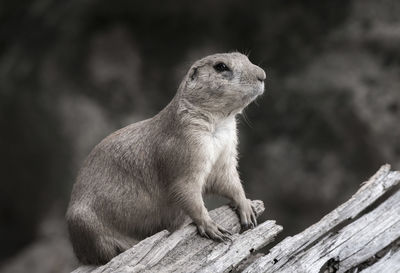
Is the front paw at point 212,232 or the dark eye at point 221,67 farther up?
the dark eye at point 221,67

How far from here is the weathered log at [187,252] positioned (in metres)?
5.00

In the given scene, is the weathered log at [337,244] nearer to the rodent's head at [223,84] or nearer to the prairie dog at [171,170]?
the prairie dog at [171,170]

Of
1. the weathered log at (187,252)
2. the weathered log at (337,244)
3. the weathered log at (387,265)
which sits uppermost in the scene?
the weathered log at (187,252)

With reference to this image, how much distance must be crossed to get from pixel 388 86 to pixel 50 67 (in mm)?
5340

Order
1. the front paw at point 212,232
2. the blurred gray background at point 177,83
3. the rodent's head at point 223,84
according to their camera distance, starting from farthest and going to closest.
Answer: the blurred gray background at point 177,83 → the rodent's head at point 223,84 → the front paw at point 212,232

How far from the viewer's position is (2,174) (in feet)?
35.0

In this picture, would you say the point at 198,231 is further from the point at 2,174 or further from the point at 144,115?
the point at 2,174

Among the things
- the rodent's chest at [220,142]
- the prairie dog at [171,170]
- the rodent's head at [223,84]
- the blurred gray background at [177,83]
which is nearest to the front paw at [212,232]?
the prairie dog at [171,170]

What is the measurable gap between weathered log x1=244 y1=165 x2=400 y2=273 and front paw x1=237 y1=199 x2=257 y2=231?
58cm

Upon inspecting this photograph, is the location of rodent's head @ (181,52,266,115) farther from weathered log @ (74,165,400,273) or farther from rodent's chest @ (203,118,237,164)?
weathered log @ (74,165,400,273)

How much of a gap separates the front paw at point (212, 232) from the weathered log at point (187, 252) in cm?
4

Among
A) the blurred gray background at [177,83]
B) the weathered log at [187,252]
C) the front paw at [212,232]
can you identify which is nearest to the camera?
the weathered log at [187,252]

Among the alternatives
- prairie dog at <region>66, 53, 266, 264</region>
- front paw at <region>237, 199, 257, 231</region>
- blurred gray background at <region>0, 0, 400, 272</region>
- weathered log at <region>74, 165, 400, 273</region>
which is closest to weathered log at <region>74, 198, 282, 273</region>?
weathered log at <region>74, 165, 400, 273</region>

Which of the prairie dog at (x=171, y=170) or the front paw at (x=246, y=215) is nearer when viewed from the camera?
the prairie dog at (x=171, y=170)
